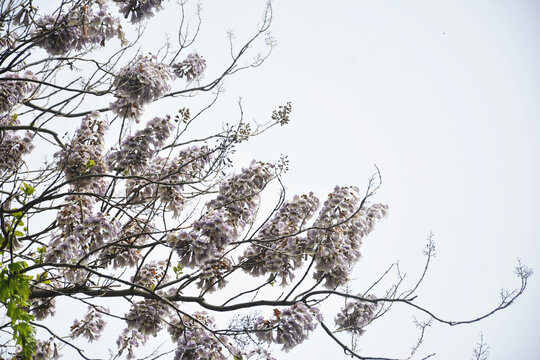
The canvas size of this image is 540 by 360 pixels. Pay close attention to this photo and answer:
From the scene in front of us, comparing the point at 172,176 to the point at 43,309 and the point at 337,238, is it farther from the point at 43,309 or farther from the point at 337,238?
the point at 43,309

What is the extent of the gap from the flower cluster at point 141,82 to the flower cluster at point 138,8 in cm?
61

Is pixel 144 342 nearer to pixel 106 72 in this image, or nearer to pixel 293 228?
pixel 293 228

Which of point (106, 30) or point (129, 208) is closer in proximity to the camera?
point (129, 208)

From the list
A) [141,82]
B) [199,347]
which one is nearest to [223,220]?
[199,347]

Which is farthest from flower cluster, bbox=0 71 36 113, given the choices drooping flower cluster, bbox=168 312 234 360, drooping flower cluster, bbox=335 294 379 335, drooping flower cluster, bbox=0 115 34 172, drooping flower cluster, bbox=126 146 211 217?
drooping flower cluster, bbox=335 294 379 335

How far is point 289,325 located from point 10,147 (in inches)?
164

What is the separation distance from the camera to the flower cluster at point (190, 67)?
250 inches

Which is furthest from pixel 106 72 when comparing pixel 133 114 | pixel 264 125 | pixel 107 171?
pixel 264 125

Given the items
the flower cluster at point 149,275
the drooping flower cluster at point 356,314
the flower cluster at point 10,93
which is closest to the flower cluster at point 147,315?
the flower cluster at point 149,275

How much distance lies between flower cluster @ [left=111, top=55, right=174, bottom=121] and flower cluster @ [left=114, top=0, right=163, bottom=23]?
0.61 m

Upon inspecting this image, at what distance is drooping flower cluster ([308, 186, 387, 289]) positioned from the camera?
15.9 ft

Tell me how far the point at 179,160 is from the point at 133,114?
91cm

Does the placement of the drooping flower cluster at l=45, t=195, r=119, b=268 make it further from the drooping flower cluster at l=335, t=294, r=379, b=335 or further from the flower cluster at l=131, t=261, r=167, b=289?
the drooping flower cluster at l=335, t=294, r=379, b=335

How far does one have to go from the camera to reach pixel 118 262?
5.12 metres
